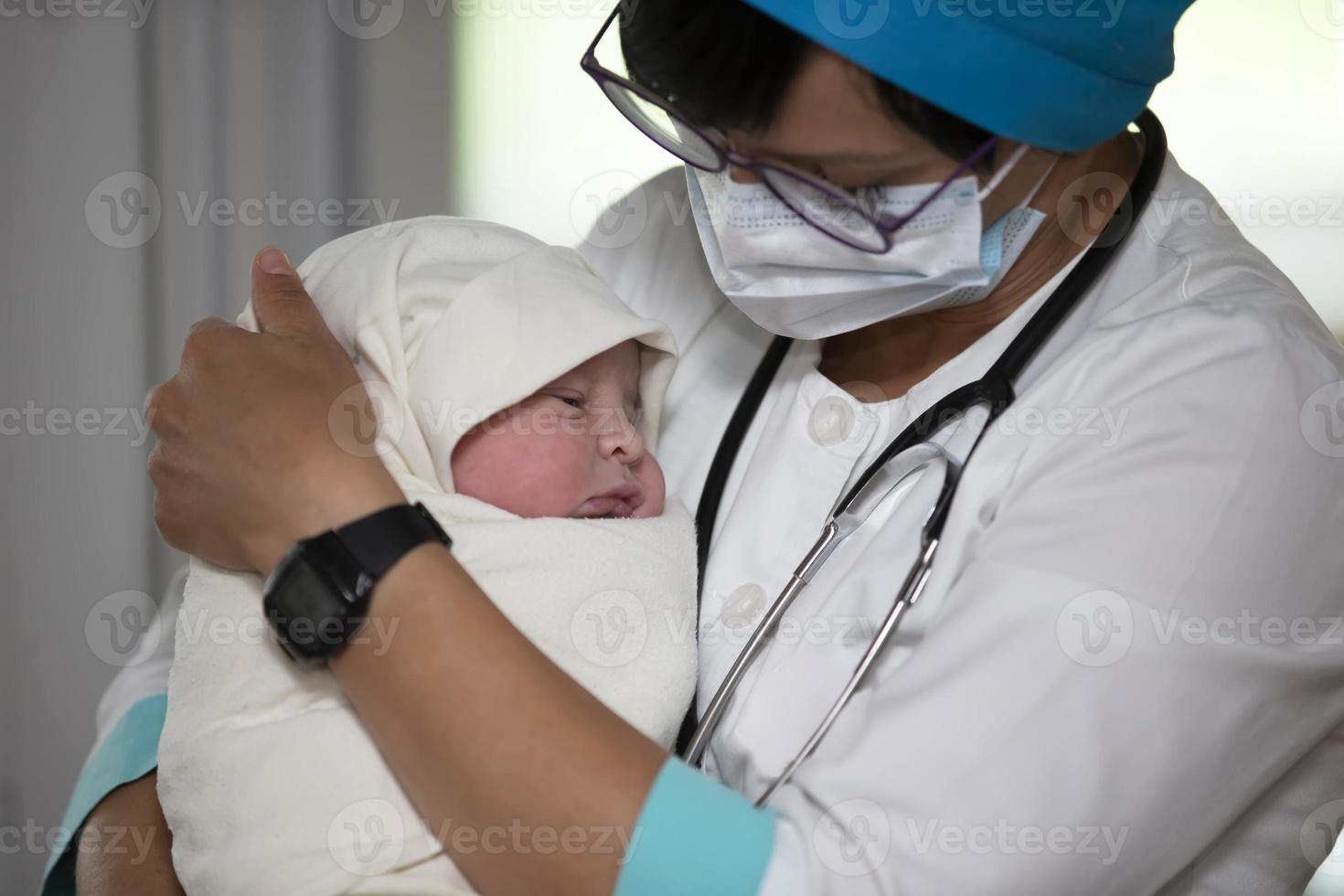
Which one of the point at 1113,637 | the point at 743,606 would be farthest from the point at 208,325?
the point at 1113,637

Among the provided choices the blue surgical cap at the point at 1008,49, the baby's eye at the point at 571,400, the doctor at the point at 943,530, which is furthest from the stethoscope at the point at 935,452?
the baby's eye at the point at 571,400

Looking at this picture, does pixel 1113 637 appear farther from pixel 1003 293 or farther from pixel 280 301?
pixel 280 301

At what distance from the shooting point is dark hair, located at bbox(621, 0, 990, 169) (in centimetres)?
98

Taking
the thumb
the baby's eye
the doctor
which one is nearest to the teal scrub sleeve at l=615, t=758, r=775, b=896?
the doctor

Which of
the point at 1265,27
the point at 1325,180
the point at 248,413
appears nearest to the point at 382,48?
the point at 248,413

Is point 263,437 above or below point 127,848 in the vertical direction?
above

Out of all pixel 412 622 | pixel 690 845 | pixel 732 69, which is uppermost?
pixel 732 69

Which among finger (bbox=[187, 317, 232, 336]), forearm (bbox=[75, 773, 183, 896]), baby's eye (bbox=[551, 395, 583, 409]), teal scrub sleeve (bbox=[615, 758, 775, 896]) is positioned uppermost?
finger (bbox=[187, 317, 232, 336])

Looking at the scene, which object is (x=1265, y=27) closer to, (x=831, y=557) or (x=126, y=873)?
(x=831, y=557)

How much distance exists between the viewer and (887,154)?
1.02 meters

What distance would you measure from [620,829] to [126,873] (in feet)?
2.07

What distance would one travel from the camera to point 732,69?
1006mm

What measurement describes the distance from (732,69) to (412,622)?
550mm

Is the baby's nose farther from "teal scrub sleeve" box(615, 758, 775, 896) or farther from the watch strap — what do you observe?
"teal scrub sleeve" box(615, 758, 775, 896)
